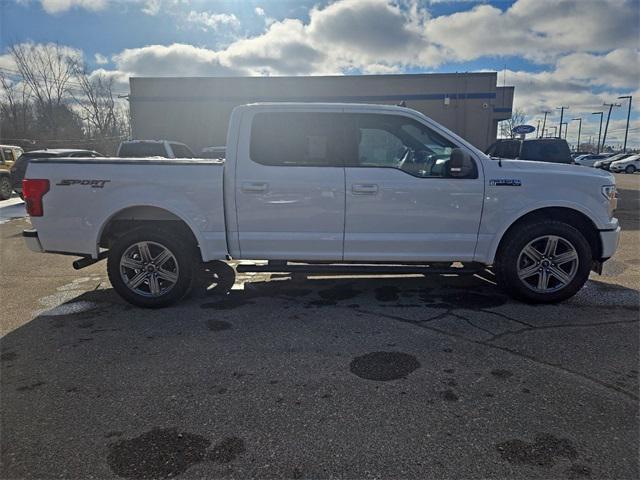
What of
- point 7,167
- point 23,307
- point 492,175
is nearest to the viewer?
point 492,175

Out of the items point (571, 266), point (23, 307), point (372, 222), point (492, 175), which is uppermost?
point (492, 175)

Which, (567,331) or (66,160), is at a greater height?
(66,160)

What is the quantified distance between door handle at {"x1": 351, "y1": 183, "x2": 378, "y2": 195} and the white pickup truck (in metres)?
0.01

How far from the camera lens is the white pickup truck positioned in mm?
4242

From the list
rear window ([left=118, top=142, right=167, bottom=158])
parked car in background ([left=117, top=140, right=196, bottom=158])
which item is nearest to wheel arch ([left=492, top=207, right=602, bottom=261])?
parked car in background ([left=117, top=140, right=196, bottom=158])

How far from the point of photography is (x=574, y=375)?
3.04 m

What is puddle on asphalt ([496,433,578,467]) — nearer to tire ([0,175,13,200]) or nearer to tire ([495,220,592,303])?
tire ([495,220,592,303])

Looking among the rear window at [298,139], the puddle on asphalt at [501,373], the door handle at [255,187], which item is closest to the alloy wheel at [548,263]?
the puddle on asphalt at [501,373]

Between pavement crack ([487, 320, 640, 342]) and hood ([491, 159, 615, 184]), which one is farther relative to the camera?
hood ([491, 159, 615, 184])

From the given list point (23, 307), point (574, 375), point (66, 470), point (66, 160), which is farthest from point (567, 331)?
point (23, 307)

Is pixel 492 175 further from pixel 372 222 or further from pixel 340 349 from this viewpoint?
pixel 340 349

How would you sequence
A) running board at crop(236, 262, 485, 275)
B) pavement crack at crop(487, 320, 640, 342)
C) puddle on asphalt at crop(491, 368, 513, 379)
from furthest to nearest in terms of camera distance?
running board at crop(236, 262, 485, 275) → pavement crack at crop(487, 320, 640, 342) → puddle on asphalt at crop(491, 368, 513, 379)

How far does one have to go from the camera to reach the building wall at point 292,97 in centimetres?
2192

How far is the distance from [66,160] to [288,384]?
338 cm
